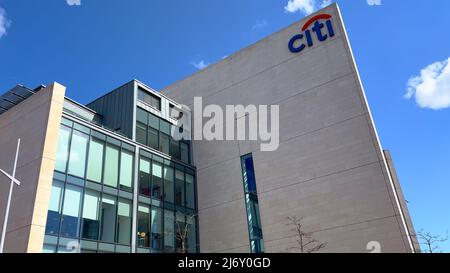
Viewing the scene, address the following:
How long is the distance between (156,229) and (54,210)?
24.9 ft

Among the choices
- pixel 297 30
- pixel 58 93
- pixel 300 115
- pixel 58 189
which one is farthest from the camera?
pixel 297 30

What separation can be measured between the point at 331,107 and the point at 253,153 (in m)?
7.06

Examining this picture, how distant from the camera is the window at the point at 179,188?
29.0 m

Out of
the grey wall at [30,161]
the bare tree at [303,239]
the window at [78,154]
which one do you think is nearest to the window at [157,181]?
the window at [78,154]

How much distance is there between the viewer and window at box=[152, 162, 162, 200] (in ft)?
89.0

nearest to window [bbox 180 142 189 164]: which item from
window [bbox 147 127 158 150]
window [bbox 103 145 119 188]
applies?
window [bbox 147 127 158 150]

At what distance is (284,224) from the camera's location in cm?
2625

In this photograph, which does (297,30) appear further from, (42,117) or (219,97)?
(42,117)

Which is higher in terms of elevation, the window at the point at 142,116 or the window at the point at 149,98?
the window at the point at 149,98

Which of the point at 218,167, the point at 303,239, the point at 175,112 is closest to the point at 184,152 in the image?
the point at 218,167

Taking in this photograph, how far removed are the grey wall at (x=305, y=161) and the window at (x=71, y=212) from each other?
1101 cm

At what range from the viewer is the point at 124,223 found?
23734 mm

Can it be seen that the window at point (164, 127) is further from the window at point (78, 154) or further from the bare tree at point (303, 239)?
the bare tree at point (303, 239)
